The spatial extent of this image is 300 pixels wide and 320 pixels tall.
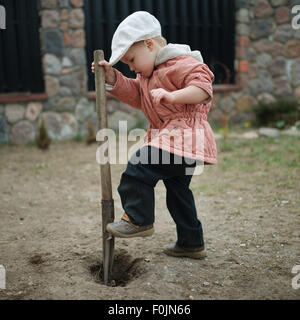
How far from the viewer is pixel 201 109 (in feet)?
6.97

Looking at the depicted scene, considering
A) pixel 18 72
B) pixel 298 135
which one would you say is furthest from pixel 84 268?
pixel 298 135

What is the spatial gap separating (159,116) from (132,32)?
46 centimetres

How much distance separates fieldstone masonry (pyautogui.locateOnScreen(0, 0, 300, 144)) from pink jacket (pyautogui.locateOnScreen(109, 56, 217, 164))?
12.7 ft

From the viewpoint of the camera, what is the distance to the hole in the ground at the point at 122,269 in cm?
230

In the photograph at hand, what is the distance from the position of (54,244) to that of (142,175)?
102cm

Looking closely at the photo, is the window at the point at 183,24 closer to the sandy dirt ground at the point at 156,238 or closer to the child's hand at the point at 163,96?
the sandy dirt ground at the point at 156,238

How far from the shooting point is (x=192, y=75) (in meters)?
1.96

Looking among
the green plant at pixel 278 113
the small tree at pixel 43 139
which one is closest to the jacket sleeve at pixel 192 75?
the small tree at pixel 43 139

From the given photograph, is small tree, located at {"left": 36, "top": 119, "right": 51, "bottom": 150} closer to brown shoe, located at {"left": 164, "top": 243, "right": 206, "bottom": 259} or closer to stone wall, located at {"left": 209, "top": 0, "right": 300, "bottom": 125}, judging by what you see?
stone wall, located at {"left": 209, "top": 0, "right": 300, "bottom": 125}

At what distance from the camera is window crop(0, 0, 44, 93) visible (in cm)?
547

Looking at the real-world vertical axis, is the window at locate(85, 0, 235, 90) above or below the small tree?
above

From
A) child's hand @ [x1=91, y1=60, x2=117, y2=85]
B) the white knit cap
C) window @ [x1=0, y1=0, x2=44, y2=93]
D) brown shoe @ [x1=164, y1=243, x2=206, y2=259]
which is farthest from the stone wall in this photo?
the white knit cap

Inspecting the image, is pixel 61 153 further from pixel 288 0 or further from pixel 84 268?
pixel 288 0

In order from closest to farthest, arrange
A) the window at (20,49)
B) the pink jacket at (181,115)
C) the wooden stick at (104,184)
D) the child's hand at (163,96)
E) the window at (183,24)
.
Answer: the child's hand at (163,96)
the pink jacket at (181,115)
the wooden stick at (104,184)
the window at (20,49)
the window at (183,24)
